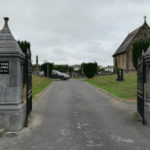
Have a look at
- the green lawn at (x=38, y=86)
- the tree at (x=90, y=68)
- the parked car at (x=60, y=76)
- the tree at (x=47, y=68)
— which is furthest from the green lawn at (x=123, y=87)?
the tree at (x=47, y=68)

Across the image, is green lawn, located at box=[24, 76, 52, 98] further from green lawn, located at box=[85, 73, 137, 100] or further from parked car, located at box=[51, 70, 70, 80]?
parked car, located at box=[51, 70, 70, 80]

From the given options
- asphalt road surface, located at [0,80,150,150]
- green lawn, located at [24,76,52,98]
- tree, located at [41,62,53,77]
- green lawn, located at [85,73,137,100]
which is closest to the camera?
asphalt road surface, located at [0,80,150,150]

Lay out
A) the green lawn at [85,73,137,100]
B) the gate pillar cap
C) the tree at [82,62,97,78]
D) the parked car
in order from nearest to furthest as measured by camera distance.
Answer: the gate pillar cap, the green lawn at [85,73,137,100], the parked car, the tree at [82,62,97,78]

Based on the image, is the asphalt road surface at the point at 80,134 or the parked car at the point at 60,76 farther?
the parked car at the point at 60,76

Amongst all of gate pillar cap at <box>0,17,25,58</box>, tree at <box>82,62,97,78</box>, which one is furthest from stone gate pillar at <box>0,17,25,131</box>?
tree at <box>82,62,97,78</box>

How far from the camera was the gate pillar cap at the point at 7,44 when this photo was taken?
17.8ft

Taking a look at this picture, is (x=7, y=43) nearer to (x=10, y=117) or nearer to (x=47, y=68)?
(x=10, y=117)

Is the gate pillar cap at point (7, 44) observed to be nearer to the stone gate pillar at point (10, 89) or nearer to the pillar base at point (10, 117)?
the stone gate pillar at point (10, 89)

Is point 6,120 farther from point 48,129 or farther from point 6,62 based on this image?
point 6,62

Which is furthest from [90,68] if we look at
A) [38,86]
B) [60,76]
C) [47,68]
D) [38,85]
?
[38,86]

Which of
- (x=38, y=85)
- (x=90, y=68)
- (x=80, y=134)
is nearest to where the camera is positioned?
(x=80, y=134)

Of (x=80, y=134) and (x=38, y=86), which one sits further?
(x=38, y=86)

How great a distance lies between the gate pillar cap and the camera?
5.43 metres

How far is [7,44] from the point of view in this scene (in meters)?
5.69
